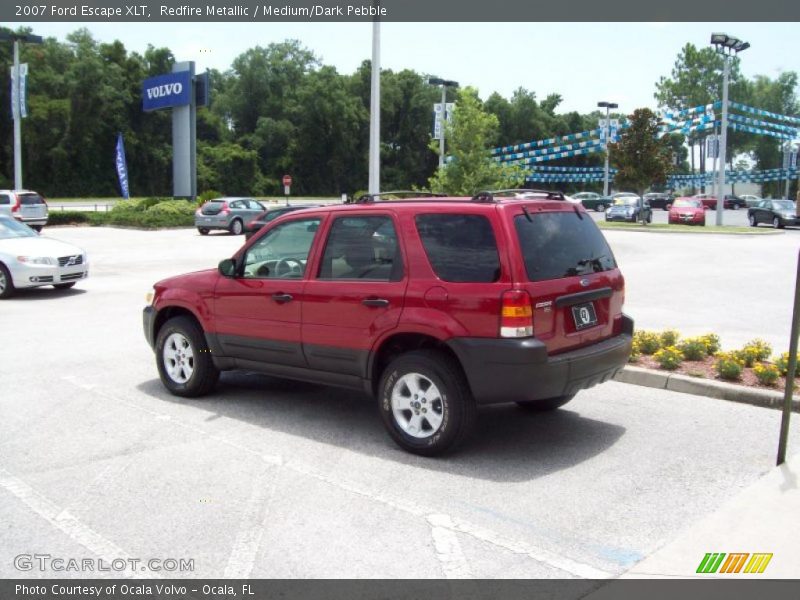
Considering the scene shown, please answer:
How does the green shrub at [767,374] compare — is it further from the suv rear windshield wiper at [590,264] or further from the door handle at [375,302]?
the door handle at [375,302]

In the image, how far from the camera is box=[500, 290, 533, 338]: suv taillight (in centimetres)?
532

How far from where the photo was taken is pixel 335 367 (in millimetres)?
6207

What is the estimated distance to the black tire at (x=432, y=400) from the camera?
5.51m

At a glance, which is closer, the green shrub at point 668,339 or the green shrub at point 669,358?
the green shrub at point 669,358

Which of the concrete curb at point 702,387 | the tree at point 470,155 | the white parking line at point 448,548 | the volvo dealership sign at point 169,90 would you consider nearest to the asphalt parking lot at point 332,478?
the white parking line at point 448,548

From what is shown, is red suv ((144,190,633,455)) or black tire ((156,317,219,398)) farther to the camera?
black tire ((156,317,219,398))

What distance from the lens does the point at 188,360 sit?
24.2 ft

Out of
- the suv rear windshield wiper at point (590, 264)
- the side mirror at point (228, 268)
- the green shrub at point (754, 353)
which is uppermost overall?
the suv rear windshield wiper at point (590, 264)

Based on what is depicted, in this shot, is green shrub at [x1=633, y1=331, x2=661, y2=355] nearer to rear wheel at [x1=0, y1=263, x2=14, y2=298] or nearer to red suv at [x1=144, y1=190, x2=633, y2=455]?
red suv at [x1=144, y1=190, x2=633, y2=455]

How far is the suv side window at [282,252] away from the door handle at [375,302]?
2.62 ft

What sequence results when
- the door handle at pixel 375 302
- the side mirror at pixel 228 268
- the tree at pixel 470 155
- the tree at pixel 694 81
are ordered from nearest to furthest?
the door handle at pixel 375 302, the side mirror at pixel 228 268, the tree at pixel 470 155, the tree at pixel 694 81

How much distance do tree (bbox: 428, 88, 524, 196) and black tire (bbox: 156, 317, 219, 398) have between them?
57.4 ft

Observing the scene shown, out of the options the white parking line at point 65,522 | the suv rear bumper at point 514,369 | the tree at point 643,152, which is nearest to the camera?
the white parking line at point 65,522

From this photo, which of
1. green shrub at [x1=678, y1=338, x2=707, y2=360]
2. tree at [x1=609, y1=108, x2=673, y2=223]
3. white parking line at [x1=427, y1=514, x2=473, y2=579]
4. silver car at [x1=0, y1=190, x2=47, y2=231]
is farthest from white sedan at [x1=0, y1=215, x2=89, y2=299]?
tree at [x1=609, y1=108, x2=673, y2=223]
